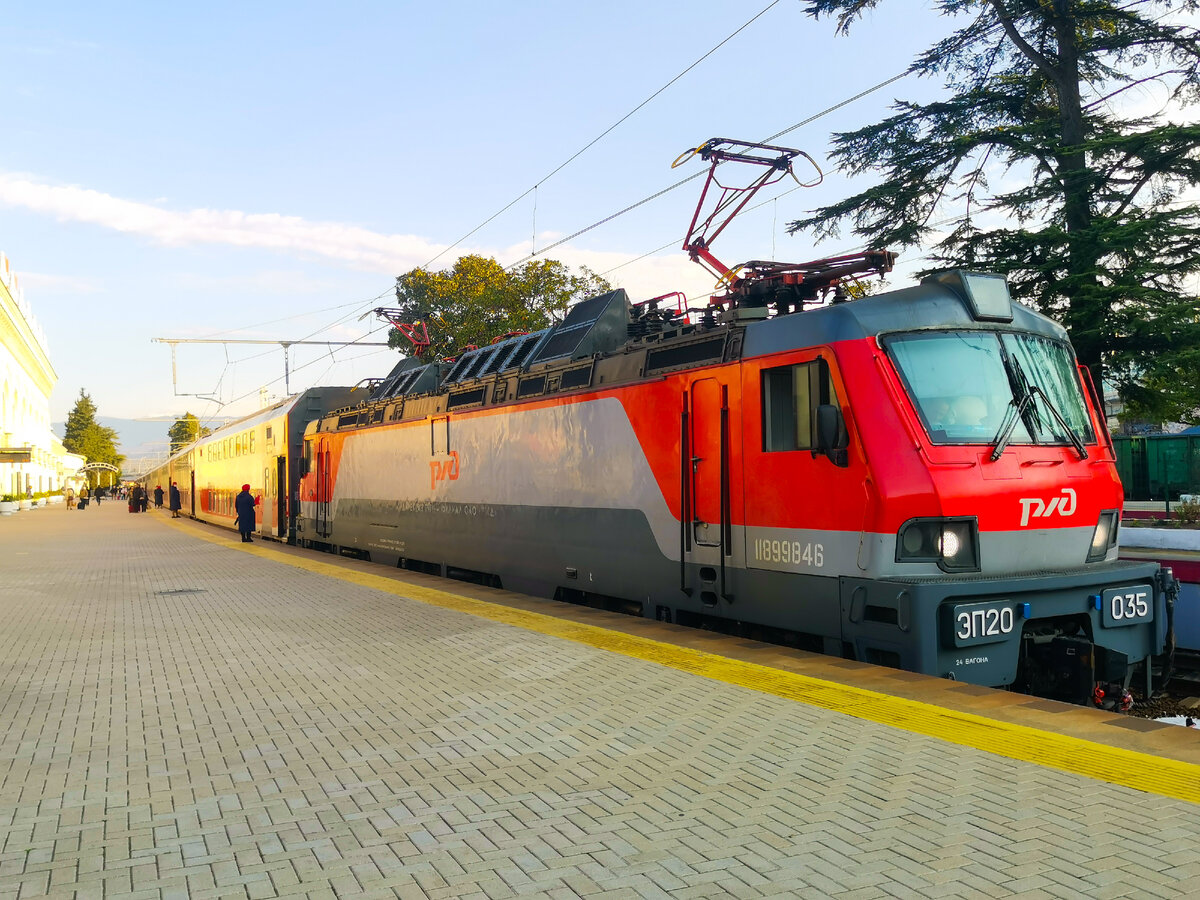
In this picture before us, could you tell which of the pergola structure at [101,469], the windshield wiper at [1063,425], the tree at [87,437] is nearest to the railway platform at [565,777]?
the windshield wiper at [1063,425]

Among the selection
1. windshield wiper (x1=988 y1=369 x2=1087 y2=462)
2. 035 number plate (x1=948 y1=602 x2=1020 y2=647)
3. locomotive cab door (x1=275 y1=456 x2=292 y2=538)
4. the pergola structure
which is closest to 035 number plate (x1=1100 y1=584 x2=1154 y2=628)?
035 number plate (x1=948 y1=602 x2=1020 y2=647)

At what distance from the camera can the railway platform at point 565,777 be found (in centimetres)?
369

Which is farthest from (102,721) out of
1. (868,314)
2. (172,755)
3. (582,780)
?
(868,314)

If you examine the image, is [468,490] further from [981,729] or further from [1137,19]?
[1137,19]

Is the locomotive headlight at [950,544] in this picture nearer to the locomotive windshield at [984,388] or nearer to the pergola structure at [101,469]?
the locomotive windshield at [984,388]

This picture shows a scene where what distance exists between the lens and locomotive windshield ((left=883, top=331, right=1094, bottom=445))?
7.10 m

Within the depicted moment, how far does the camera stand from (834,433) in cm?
705

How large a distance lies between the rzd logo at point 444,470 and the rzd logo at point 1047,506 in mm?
8752

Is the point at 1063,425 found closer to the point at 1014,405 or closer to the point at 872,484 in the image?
the point at 1014,405

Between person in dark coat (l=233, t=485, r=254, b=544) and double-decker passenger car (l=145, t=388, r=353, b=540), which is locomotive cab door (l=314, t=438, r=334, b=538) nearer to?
double-decker passenger car (l=145, t=388, r=353, b=540)

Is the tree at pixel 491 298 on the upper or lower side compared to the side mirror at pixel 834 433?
upper

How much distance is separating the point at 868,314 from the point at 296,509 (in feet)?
62.0

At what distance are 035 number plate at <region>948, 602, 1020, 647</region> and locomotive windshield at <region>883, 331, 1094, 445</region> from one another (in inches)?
47.3

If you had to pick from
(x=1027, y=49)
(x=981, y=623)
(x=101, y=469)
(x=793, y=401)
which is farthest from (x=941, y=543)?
(x=101, y=469)
